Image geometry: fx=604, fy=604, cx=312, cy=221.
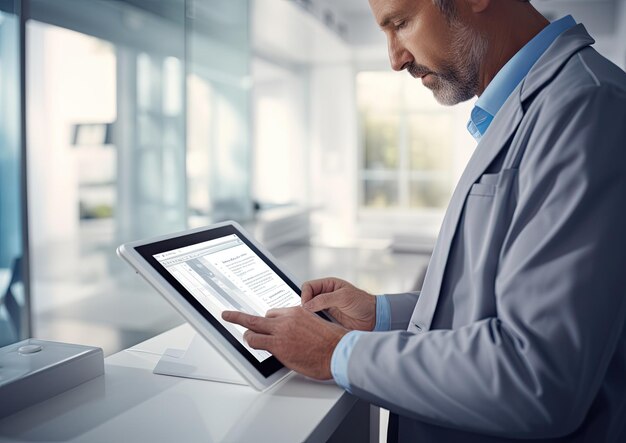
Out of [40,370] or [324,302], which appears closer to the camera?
[40,370]

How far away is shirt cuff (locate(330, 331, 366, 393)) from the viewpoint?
0.79m

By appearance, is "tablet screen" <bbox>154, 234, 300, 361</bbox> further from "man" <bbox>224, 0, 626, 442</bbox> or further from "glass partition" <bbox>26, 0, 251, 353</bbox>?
"glass partition" <bbox>26, 0, 251, 353</bbox>

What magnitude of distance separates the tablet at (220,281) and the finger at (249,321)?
20mm

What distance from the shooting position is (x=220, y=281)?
0.96 metres

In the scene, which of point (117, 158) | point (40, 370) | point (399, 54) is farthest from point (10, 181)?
point (399, 54)

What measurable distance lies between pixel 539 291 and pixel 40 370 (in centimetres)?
70

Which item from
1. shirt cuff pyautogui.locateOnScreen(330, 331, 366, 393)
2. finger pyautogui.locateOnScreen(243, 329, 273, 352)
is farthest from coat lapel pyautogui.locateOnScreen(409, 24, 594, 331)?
finger pyautogui.locateOnScreen(243, 329, 273, 352)

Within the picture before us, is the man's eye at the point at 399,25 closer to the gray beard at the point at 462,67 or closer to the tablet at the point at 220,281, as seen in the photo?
the gray beard at the point at 462,67

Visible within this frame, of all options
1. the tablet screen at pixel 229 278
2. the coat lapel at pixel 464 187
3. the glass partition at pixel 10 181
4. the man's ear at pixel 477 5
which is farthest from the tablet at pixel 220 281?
the glass partition at pixel 10 181

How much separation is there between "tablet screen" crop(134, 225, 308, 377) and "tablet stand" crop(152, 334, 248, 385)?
0.25ft

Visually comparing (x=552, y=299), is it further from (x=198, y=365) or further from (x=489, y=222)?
(x=198, y=365)

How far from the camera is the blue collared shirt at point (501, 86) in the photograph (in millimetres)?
797

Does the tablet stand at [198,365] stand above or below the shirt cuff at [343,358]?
→ below

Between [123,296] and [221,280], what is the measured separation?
6.96 ft
